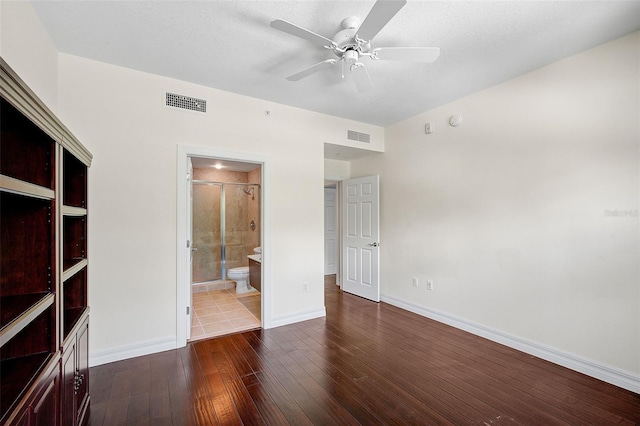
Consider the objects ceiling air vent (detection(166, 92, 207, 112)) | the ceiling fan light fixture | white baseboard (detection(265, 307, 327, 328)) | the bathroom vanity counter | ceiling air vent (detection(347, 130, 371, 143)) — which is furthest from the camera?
the bathroom vanity counter

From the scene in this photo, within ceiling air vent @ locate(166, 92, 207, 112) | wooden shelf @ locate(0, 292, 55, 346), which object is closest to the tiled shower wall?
ceiling air vent @ locate(166, 92, 207, 112)

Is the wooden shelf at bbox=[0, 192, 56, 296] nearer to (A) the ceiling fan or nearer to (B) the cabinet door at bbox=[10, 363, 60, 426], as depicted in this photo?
(B) the cabinet door at bbox=[10, 363, 60, 426]

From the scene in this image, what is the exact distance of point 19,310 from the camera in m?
1.07

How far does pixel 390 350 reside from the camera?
2885mm

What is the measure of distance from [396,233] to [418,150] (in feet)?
4.13

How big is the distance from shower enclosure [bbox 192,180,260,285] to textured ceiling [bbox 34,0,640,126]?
304 centimetres

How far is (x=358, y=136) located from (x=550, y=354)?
3.36 m

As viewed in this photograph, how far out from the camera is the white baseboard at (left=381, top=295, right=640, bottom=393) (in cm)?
225

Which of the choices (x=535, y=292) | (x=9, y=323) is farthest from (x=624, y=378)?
(x=9, y=323)

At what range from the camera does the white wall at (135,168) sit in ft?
8.49

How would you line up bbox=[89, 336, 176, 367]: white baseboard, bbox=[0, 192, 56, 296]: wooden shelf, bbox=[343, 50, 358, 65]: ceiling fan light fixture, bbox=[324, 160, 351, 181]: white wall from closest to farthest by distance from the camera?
1. bbox=[0, 192, 56, 296]: wooden shelf
2. bbox=[343, 50, 358, 65]: ceiling fan light fixture
3. bbox=[89, 336, 176, 367]: white baseboard
4. bbox=[324, 160, 351, 181]: white wall

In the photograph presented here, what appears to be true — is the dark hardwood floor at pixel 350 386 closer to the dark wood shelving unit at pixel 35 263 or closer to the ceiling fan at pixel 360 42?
the dark wood shelving unit at pixel 35 263

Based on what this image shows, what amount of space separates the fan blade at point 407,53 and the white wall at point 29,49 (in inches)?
88.6

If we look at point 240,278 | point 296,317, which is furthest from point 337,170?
point 296,317
